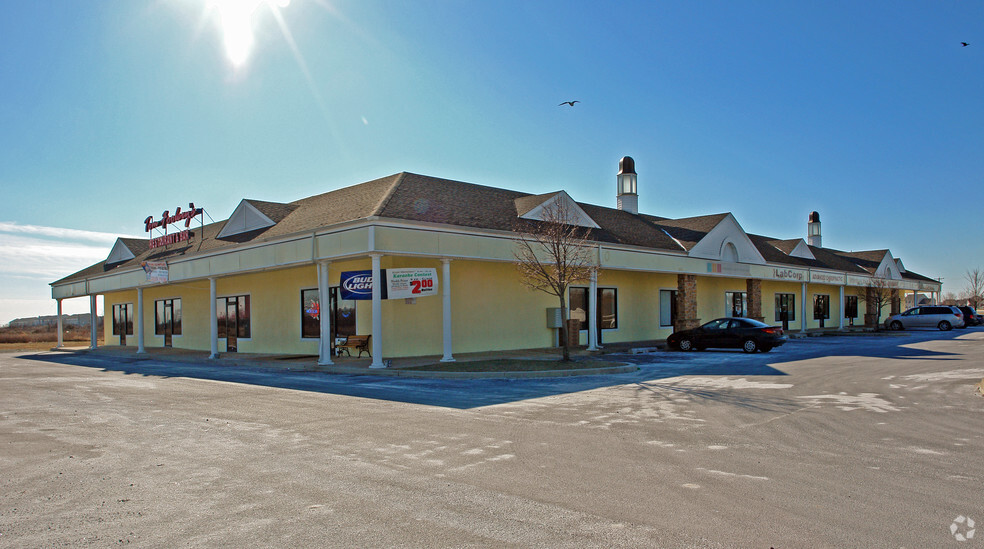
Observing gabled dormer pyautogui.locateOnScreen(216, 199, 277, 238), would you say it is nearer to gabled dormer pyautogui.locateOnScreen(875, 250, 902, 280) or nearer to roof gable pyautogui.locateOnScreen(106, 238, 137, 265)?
roof gable pyautogui.locateOnScreen(106, 238, 137, 265)

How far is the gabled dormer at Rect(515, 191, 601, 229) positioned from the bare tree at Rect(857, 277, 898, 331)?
85.8ft

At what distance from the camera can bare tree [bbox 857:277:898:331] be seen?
42.5 meters

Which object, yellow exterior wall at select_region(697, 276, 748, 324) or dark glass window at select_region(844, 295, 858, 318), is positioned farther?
dark glass window at select_region(844, 295, 858, 318)

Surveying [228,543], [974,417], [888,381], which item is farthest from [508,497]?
[888,381]

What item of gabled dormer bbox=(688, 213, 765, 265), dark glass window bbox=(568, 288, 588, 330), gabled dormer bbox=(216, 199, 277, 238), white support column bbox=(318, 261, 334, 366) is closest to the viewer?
white support column bbox=(318, 261, 334, 366)

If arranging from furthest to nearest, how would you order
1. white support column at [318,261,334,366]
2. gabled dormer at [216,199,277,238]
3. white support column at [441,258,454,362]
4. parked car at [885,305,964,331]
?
1. parked car at [885,305,964,331]
2. gabled dormer at [216,199,277,238]
3. white support column at [318,261,334,366]
4. white support column at [441,258,454,362]

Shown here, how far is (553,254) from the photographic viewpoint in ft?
64.6

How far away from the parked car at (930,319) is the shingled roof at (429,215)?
32.6 feet

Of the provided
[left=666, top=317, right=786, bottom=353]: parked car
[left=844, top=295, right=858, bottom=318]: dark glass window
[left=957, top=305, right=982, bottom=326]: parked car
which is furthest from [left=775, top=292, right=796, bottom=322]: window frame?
[left=666, top=317, right=786, bottom=353]: parked car

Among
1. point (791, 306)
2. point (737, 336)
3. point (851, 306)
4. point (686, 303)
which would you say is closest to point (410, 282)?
point (737, 336)

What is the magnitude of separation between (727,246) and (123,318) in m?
34.3

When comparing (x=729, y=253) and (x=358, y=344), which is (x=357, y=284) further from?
(x=729, y=253)

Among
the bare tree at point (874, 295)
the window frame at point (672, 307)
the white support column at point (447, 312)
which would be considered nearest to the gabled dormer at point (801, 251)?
the bare tree at point (874, 295)

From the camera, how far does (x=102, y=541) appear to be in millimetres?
4727
